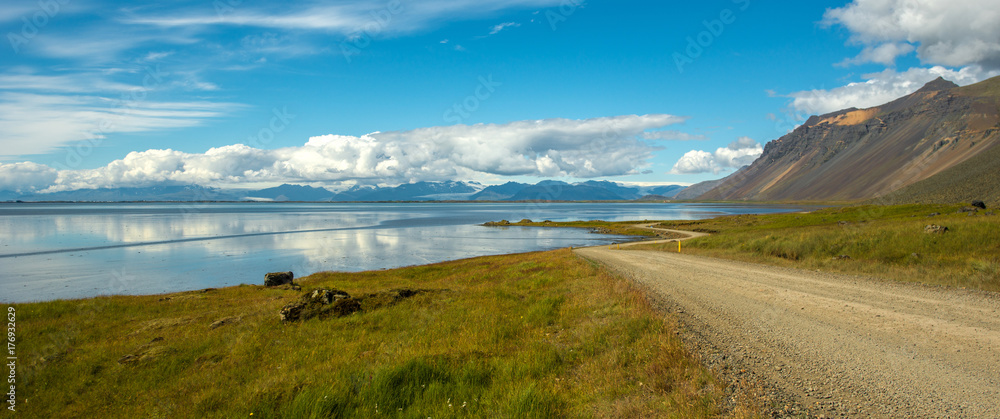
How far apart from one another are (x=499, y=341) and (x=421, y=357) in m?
2.80

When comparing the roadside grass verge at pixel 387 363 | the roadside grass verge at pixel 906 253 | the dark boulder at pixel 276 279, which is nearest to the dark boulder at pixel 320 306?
the roadside grass verge at pixel 387 363

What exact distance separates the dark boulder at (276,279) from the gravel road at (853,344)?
27280mm

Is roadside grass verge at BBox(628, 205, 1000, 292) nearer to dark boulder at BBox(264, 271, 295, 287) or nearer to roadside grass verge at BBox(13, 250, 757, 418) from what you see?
roadside grass verge at BBox(13, 250, 757, 418)

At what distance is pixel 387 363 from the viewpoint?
35.3ft

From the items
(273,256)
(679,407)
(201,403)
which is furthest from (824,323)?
(273,256)

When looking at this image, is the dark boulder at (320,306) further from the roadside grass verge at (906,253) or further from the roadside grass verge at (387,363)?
the roadside grass verge at (906,253)

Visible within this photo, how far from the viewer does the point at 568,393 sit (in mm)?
8742

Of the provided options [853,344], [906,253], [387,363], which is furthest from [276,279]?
[906,253]

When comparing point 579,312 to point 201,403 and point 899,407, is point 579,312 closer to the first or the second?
point 899,407

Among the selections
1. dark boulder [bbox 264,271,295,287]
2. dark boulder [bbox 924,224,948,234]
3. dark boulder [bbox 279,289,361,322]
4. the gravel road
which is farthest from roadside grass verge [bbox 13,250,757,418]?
dark boulder [bbox 924,224,948,234]

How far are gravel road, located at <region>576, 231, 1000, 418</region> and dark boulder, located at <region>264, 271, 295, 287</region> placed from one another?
27280mm

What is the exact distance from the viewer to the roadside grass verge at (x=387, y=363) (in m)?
8.58

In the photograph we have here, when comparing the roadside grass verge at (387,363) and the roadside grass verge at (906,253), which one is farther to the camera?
the roadside grass verge at (906,253)

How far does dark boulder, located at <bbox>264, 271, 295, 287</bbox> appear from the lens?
106ft
